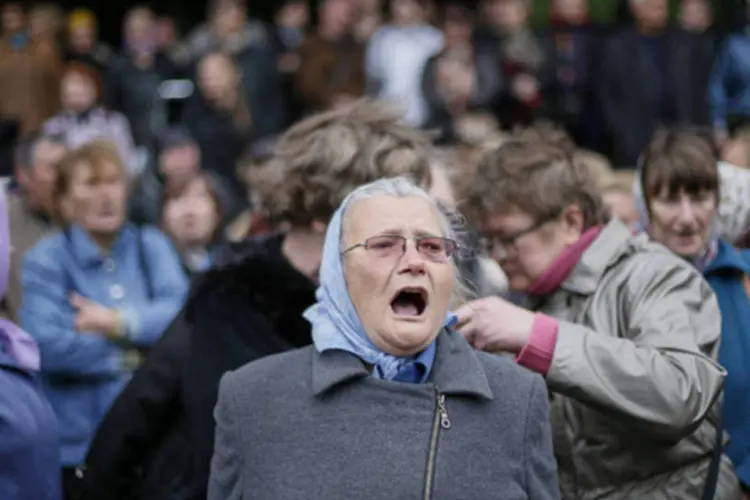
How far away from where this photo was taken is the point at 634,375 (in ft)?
13.3

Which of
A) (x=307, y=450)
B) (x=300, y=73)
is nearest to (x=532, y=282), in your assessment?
(x=307, y=450)

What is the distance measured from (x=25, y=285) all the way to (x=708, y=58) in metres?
8.81

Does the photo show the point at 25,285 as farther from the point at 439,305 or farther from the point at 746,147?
the point at 746,147

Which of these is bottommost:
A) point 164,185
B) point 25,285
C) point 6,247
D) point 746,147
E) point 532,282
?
point 164,185

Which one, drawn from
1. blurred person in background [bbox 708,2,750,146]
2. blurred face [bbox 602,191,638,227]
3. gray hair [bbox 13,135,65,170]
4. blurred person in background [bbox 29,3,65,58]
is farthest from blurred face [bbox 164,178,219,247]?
blurred person in background [bbox 29,3,65,58]

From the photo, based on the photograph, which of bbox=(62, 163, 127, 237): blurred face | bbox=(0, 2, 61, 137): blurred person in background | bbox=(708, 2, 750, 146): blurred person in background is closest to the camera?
bbox=(62, 163, 127, 237): blurred face

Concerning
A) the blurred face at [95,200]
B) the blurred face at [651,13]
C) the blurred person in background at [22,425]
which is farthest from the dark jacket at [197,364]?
the blurred face at [651,13]

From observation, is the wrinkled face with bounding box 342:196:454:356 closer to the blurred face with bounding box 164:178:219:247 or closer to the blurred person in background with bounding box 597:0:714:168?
the blurred face with bounding box 164:178:219:247

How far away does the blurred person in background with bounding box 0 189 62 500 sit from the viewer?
163 inches

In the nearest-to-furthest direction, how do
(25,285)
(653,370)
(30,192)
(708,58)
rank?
(653,370)
(25,285)
(30,192)
(708,58)

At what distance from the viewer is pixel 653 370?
4055 mm

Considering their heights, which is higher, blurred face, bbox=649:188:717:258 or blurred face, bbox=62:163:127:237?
blurred face, bbox=649:188:717:258

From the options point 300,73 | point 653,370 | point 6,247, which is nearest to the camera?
point 653,370

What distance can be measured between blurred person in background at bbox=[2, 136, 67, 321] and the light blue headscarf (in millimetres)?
4440
